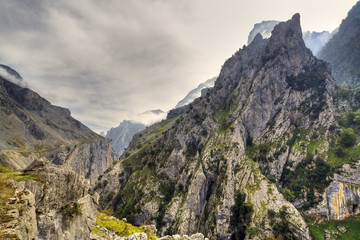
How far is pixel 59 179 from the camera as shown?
2186 centimetres

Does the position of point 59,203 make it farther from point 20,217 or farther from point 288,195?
point 288,195

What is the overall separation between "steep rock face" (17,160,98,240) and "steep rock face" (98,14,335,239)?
254 feet

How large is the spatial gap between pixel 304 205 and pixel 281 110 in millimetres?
73004

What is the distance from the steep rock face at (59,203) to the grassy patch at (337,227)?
89559 millimetres

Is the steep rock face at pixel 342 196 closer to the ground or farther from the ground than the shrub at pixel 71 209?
farther from the ground

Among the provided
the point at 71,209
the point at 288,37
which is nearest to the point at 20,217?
the point at 71,209

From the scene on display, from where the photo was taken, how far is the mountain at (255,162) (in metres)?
83.5

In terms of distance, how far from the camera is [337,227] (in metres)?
72.1

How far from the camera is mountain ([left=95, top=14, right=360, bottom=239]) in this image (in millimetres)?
83500

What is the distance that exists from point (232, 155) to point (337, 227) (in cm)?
5603

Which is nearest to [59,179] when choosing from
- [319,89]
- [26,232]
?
[26,232]

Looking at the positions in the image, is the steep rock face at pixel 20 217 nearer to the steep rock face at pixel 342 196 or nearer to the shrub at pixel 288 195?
the shrub at pixel 288 195

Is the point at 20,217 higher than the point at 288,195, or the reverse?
the point at 288,195

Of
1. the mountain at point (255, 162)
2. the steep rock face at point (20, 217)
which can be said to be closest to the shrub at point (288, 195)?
the mountain at point (255, 162)
